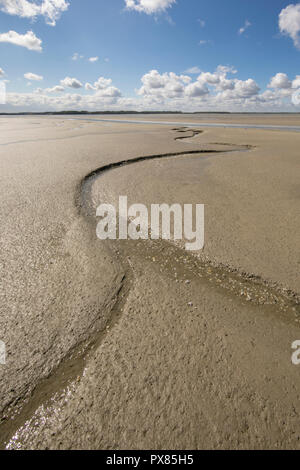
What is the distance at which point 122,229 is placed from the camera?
8.61 ft

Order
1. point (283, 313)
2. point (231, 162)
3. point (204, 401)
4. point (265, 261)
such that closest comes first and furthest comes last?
point (204, 401) < point (283, 313) < point (265, 261) < point (231, 162)

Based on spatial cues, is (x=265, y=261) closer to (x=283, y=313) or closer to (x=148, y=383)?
(x=283, y=313)

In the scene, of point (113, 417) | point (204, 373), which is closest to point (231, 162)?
point (204, 373)

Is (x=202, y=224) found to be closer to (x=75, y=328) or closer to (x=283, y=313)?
(x=283, y=313)

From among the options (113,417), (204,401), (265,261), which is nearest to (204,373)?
(204,401)

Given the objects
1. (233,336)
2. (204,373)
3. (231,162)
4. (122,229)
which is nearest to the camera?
(204,373)

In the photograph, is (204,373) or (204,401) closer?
(204,401)

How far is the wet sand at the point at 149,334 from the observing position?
3.50 feet

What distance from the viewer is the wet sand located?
1.07m

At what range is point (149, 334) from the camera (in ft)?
4.79

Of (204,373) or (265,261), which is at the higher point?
(265,261)

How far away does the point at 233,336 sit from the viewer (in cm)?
145

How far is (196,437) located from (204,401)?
15cm
